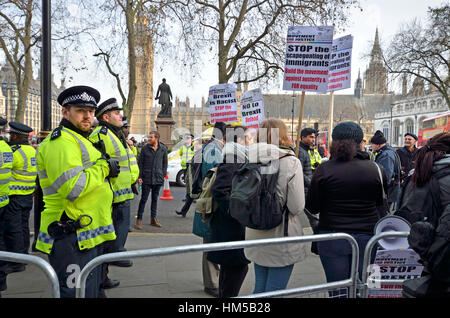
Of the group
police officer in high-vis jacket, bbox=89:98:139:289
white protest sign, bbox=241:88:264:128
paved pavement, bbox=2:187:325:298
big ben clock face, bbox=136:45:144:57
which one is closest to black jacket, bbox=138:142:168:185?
white protest sign, bbox=241:88:264:128

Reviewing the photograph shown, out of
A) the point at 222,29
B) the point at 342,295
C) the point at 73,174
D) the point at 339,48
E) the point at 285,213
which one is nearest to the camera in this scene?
the point at 73,174

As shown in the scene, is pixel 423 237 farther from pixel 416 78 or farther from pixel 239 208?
pixel 416 78

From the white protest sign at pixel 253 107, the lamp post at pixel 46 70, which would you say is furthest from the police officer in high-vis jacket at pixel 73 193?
the white protest sign at pixel 253 107

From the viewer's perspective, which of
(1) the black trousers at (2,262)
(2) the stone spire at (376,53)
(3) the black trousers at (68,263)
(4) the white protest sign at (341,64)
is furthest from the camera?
(2) the stone spire at (376,53)

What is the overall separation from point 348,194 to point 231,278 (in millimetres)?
1260

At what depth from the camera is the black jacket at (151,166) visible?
780cm

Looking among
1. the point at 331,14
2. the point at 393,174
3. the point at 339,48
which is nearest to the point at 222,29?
the point at 331,14

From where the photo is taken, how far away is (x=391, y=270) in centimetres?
307

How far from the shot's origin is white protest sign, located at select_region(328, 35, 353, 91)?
22.9ft

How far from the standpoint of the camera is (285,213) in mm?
3119

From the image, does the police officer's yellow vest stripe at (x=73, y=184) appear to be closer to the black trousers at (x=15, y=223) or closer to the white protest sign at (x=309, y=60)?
the black trousers at (x=15, y=223)

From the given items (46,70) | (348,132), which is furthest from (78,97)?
(46,70)

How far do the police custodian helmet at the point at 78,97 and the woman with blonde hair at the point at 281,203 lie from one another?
1.27 m
